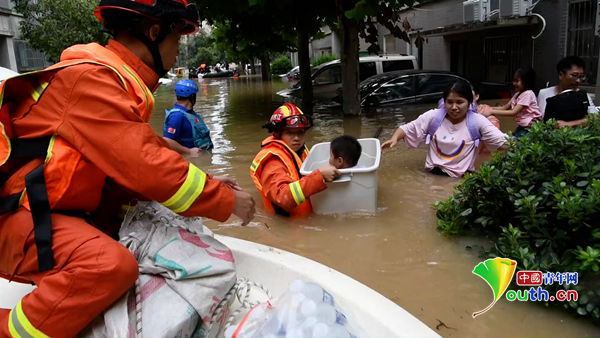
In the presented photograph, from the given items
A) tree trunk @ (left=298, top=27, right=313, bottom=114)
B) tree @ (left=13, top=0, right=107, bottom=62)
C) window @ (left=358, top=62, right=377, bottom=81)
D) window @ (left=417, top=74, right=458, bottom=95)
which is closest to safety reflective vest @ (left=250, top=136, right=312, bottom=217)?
window @ (left=417, top=74, right=458, bottom=95)

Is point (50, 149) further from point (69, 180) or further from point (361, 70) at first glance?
point (361, 70)

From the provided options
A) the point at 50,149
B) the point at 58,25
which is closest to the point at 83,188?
the point at 50,149

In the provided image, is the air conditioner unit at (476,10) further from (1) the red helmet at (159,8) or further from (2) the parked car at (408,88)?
(1) the red helmet at (159,8)

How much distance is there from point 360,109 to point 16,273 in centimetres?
1010

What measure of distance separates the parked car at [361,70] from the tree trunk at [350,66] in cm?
241

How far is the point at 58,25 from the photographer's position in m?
22.5

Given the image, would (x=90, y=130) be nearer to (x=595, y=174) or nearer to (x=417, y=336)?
(x=417, y=336)

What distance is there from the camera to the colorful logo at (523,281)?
8.46 feet

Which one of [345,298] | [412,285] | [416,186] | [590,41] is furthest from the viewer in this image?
[590,41]

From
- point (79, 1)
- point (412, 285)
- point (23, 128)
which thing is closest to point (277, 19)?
point (412, 285)

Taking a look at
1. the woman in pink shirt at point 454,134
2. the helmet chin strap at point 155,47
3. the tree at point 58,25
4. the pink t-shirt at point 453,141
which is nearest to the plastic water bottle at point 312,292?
the helmet chin strap at point 155,47

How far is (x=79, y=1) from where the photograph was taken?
2328 centimetres

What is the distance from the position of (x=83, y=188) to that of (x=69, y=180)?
2.7 inches

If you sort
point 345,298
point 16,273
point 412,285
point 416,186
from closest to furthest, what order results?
point 16,273 < point 345,298 < point 412,285 < point 416,186
